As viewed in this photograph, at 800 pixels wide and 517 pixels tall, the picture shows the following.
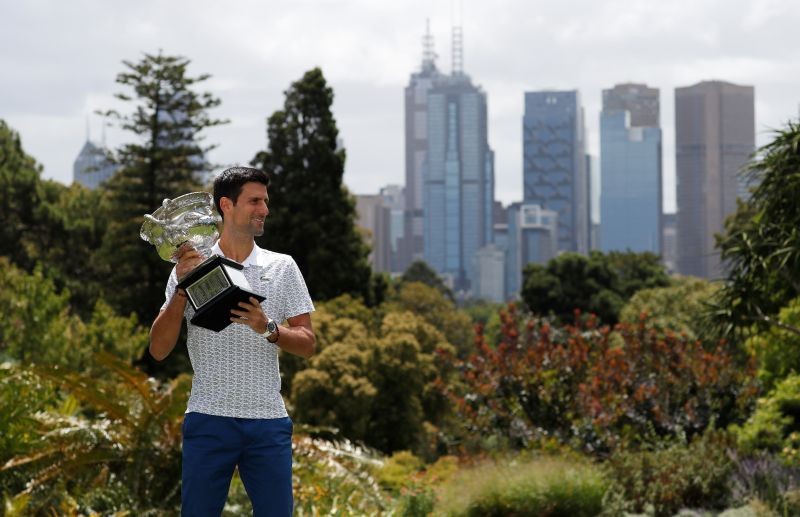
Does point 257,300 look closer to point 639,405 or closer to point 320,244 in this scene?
point 639,405

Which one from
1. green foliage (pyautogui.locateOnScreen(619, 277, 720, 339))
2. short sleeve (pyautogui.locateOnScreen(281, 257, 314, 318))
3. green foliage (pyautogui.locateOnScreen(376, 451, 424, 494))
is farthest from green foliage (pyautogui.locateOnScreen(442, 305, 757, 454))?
green foliage (pyautogui.locateOnScreen(619, 277, 720, 339))

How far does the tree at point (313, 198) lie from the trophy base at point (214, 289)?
20263mm

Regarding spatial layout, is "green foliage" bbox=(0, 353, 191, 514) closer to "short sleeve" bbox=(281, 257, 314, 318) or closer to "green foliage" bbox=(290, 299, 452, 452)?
"short sleeve" bbox=(281, 257, 314, 318)

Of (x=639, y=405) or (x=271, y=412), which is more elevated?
(x=271, y=412)

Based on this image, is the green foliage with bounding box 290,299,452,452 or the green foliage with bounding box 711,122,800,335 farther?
the green foliage with bounding box 290,299,452,452

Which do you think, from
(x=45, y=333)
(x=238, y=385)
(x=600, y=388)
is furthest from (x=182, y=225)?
(x=45, y=333)

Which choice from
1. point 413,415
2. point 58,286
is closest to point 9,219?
point 58,286

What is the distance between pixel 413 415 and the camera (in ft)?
50.9

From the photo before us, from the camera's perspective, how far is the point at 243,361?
3605 mm

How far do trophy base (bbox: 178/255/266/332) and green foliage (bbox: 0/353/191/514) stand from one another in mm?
3502

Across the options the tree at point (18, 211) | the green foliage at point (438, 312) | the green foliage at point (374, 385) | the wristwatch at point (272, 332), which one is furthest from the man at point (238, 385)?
the green foliage at point (438, 312)

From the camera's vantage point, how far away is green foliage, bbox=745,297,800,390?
32.6ft

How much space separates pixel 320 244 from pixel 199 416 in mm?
21141

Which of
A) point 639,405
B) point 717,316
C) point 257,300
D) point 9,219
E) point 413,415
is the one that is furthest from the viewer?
point 9,219
